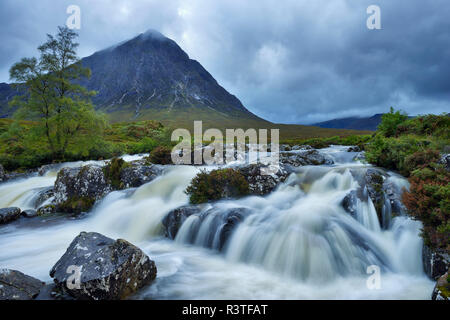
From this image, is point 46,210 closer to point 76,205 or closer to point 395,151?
point 76,205

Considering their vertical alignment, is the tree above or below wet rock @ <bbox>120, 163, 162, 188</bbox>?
above

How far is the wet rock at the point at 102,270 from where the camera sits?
171 inches

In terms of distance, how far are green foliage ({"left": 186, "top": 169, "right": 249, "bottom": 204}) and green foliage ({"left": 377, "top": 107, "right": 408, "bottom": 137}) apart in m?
12.1

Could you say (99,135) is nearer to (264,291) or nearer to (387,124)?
(264,291)

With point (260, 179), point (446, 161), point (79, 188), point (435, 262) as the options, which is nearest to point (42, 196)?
point (79, 188)

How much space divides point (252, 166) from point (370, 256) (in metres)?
6.42

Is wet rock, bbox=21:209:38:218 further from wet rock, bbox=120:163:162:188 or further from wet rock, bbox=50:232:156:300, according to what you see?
wet rock, bbox=50:232:156:300

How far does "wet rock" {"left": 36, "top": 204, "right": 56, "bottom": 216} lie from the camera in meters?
11.3

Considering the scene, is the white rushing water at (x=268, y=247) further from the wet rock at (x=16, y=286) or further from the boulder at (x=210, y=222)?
the wet rock at (x=16, y=286)

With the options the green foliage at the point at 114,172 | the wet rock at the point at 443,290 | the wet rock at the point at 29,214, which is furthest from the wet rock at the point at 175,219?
the wet rock at the point at 29,214

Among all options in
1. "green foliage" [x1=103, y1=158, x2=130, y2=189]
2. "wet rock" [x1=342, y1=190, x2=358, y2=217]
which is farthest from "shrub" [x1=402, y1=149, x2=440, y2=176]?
"green foliage" [x1=103, y1=158, x2=130, y2=189]

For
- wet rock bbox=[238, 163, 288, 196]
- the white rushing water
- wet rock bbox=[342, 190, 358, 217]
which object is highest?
wet rock bbox=[238, 163, 288, 196]

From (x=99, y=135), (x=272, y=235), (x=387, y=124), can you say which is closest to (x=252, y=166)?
(x=272, y=235)

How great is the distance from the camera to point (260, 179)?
11.1 m
